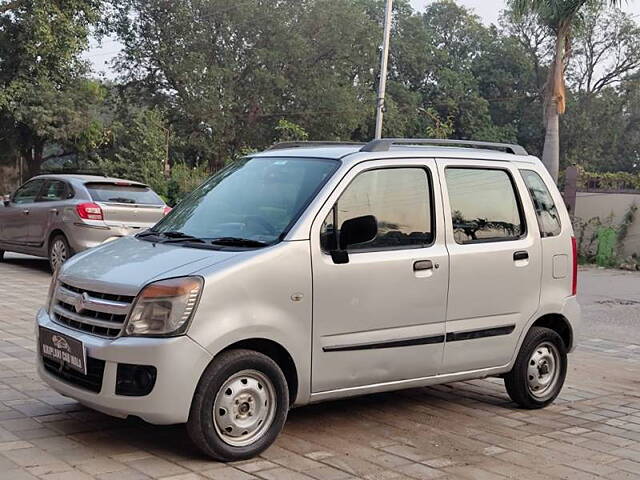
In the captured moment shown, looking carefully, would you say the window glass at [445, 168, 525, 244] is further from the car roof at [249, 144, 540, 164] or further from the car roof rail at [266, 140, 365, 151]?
the car roof rail at [266, 140, 365, 151]

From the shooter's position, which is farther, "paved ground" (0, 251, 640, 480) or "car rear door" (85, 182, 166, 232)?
"car rear door" (85, 182, 166, 232)

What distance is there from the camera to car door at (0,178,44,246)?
45.5ft

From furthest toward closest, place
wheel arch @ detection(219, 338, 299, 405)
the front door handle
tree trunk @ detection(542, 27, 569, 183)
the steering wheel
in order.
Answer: tree trunk @ detection(542, 27, 569, 183) < the front door handle < the steering wheel < wheel arch @ detection(219, 338, 299, 405)

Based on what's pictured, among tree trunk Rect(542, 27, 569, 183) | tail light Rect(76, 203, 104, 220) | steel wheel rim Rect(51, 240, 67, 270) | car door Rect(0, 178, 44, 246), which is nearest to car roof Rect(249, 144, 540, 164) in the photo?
tail light Rect(76, 203, 104, 220)

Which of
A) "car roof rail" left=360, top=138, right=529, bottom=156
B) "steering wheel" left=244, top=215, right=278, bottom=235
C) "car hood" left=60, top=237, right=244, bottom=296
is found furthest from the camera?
"car roof rail" left=360, top=138, right=529, bottom=156

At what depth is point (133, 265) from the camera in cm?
487

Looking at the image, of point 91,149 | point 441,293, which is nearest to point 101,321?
point 441,293

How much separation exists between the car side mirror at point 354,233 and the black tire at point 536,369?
1.81m

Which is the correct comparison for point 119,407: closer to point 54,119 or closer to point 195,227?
point 195,227

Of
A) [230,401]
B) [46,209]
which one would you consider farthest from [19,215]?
[230,401]

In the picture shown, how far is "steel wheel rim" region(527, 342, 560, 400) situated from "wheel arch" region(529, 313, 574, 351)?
16 centimetres

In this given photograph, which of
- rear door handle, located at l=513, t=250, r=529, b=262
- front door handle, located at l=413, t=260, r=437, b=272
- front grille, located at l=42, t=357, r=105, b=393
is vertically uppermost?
rear door handle, located at l=513, t=250, r=529, b=262

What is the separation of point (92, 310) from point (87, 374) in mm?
366

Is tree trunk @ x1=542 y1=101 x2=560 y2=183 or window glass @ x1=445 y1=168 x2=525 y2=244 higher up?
tree trunk @ x1=542 y1=101 x2=560 y2=183
